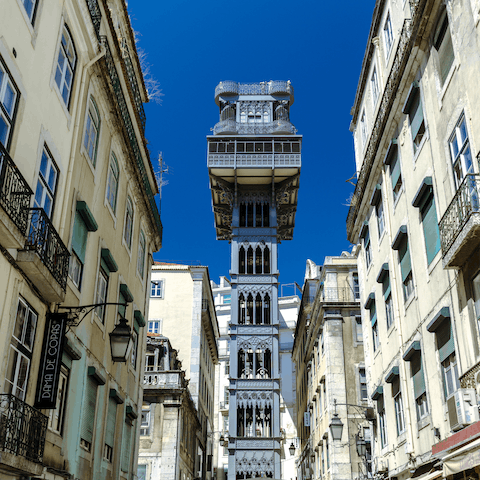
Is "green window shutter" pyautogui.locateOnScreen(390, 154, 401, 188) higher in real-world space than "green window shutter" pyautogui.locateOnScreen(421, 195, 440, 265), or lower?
higher

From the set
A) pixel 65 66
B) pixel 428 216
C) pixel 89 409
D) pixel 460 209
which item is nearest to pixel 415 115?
pixel 428 216

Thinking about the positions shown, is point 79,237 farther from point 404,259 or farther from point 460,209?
point 404,259

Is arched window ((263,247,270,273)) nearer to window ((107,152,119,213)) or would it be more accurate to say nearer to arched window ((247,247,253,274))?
arched window ((247,247,253,274))

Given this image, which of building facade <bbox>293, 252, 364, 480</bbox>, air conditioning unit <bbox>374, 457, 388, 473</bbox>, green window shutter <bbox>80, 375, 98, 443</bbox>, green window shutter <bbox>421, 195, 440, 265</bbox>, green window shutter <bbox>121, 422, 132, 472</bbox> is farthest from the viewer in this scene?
building facade <bbox>293, 252, 364, 480</bbox>

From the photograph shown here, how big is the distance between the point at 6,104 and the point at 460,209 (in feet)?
24.4

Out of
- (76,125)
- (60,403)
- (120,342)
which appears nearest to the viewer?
(120,342)

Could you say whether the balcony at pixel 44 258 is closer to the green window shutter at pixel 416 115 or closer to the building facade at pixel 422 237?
the building facade at pixel 422 237

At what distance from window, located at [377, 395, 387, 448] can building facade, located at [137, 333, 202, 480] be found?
13.6 m

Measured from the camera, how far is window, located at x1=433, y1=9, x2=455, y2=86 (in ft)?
40.1

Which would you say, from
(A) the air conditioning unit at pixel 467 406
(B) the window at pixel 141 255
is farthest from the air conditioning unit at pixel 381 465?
(B) the window at pixel 141 255

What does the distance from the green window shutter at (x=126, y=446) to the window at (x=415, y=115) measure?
11392 mm

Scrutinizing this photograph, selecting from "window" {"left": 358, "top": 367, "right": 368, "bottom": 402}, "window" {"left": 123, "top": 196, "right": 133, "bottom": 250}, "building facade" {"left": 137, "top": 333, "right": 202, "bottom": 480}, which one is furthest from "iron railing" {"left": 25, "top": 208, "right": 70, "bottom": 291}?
"window" {"left": 358, "top": 367, "right": 368, "bottom": 402}

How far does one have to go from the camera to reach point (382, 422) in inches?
712

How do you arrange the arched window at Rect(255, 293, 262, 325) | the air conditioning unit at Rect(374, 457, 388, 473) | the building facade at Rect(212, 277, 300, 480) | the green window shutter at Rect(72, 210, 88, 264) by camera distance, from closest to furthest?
the green window shutter at Rect(72, 210, 88, 264)
the air conditioning unit at Rect(374, 457, 388, 473)
the arched window at Rect(255, 293, 262, 325)
the building facade at Rect(212, 277, 300, 480)
